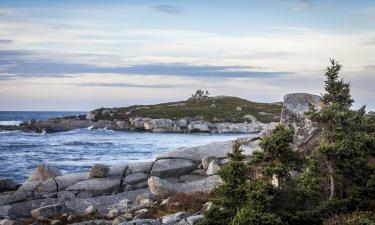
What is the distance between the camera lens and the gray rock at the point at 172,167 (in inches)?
1489

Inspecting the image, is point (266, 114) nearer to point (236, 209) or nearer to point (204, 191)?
point (204, 191)

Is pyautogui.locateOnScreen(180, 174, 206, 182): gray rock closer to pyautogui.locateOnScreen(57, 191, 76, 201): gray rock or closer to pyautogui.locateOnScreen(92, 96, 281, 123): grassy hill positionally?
pyautogui.locateOnScreen(57, 191, 76, 201): gray rock

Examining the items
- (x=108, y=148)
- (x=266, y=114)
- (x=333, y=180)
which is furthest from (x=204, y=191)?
(x=266, y=114)

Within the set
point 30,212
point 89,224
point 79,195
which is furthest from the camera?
point 79,195

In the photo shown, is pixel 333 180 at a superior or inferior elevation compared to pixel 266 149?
inferior

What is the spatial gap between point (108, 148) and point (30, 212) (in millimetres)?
40280

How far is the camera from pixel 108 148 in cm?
6850

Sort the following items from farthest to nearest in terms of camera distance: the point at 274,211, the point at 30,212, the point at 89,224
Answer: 1. the point at 30,212
2. the point at 89,224
3. the point at 274,211

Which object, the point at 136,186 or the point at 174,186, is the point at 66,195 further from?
the point at 174,186

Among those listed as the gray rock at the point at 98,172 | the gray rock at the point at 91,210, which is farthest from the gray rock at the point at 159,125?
the gray rock at the point at 91,210

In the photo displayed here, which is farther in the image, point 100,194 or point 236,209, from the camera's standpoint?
point 100,194

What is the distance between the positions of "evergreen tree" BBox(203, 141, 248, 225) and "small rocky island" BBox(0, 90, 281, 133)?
96.7 meters

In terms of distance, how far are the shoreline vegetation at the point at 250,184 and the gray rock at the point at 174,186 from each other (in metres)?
0.07

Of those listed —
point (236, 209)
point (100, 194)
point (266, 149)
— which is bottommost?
point (100, 194)
